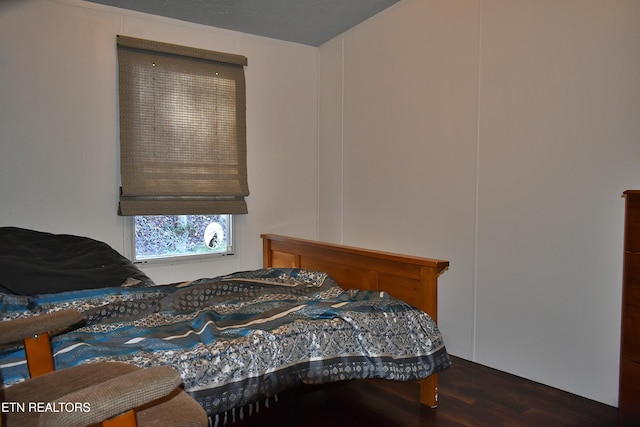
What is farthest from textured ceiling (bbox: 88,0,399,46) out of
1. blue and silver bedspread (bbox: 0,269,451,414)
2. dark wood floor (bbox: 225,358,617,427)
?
dark wood floor (bbox: 225,358,617,427)

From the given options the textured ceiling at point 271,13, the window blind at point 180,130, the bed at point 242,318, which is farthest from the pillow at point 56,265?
the textured ceiling at point 271,13

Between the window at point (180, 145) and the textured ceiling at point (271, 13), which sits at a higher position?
the textured ceiling at point (271, 13)

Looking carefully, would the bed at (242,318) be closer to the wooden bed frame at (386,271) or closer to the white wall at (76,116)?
the wooden bed frame at (386,271)

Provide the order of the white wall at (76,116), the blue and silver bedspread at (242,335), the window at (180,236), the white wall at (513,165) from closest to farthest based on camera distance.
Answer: the blue and silver bedspread at (242,335)
the white wall at (513,165)
the white wall at (76,116)
the window at (180,236)

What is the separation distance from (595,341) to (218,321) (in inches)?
75.1

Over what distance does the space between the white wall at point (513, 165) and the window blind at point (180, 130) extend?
1160 millimetres

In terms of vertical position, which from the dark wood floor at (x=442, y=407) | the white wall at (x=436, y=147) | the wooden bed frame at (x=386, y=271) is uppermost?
the white wall at (x=436, y=147)

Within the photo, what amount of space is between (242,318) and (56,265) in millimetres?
1228

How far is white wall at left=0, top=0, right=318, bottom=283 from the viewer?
3129 mm

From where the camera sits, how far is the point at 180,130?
145 inches

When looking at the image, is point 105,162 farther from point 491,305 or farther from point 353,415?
point 491,305

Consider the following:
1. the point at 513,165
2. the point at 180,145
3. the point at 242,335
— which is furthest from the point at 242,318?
the point at 180,145

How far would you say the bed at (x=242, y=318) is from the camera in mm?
1615

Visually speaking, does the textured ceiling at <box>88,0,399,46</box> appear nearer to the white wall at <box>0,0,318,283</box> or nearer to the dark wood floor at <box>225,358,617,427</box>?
the white wall at <box>0,0,318,283</box>
